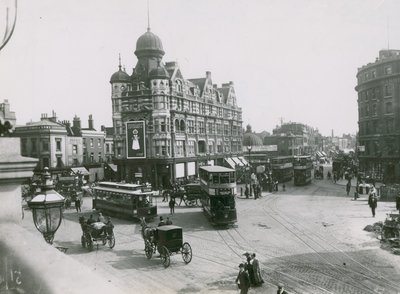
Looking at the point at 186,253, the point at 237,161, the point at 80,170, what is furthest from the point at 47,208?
the point at 237,161

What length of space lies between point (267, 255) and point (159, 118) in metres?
33.0

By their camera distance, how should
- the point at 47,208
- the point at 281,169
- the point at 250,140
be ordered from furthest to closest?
the point at 250,140
the point at 281,169
the point at 47,208

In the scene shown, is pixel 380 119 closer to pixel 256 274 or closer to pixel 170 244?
pixel 170 244

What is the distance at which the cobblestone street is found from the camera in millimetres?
13984

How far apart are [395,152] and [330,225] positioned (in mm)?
32192

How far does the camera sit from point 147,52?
5212 cm

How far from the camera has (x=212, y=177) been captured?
2473cm

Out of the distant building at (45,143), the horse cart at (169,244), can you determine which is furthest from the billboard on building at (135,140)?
the horse cart at (169,244)

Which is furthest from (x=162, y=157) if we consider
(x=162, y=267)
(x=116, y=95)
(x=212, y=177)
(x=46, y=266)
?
(x=46, y=266)

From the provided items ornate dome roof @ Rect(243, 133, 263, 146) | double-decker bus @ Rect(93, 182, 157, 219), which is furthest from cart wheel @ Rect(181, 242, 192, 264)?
ornate dome roof @ Rect(243, 133, 263, 146)

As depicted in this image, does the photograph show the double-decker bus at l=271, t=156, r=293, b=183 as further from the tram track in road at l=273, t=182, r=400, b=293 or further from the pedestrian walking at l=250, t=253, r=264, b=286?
the pedestrian walking at l=250, t=253, r=264, b=286

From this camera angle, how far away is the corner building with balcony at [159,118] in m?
48.6

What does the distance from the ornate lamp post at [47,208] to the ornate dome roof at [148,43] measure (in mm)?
45663

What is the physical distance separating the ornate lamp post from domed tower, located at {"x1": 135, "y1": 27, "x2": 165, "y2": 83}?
4406 cm
